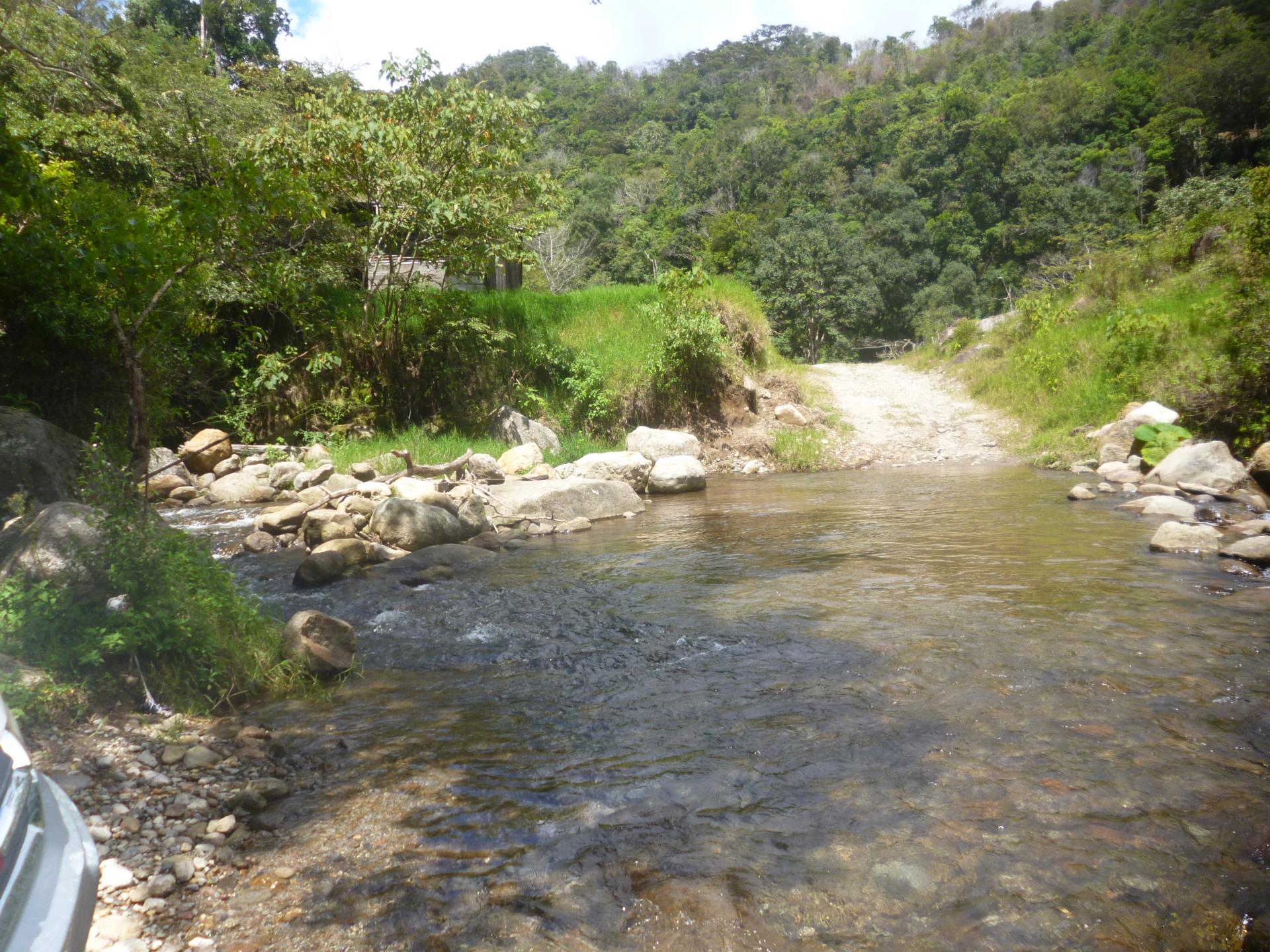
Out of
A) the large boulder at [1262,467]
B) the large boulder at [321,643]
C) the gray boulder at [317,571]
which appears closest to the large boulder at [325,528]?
the gray boulder at [317,571]

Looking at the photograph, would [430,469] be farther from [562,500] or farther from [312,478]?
[562,500]

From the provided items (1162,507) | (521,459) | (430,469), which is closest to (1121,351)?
(1162,507)

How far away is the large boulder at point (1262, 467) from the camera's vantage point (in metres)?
8.29

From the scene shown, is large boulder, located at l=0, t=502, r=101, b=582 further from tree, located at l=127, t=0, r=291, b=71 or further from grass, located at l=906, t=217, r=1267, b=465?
tree, located at l=127, t=0, r=291, b=71

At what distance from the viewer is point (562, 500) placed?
1012cm

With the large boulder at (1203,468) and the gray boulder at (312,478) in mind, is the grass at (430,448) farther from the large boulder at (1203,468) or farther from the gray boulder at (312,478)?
the large boulder at (1203,468)

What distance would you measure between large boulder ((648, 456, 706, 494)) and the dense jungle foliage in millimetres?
2991

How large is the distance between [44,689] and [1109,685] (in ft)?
16.7

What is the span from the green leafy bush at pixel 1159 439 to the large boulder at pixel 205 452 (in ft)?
42.2

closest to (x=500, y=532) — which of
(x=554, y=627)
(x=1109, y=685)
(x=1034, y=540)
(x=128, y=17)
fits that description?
(x=554, y=627)

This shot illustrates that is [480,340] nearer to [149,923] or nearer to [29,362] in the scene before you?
[29,362]

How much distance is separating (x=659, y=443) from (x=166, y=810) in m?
11.0

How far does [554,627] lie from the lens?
223 inches

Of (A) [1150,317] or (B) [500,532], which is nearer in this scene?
(B) [500,532]
